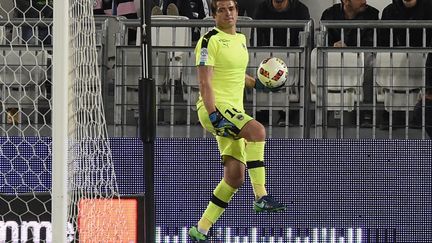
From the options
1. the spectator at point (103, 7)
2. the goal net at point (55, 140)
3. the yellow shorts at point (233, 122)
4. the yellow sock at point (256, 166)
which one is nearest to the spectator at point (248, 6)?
the spectator at point (103, 7)

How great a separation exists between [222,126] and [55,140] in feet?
8.15

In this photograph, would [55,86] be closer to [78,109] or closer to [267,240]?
[78,109]

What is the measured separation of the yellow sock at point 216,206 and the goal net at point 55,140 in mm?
763

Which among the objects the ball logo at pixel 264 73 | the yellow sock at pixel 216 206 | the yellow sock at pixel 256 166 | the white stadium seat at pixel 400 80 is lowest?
the yellow sock at pixel 216 206

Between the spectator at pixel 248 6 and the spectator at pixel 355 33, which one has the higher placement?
the spectator at pixel 248 6

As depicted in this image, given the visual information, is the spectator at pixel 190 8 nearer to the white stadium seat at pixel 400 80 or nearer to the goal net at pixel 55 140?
the goal net at pixel 55 140

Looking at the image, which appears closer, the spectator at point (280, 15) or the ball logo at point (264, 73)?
the ball logo at point (264, 73)

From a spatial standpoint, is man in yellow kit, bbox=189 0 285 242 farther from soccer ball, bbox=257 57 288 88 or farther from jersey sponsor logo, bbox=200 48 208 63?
soccer ball, bbox=257 57 288 88

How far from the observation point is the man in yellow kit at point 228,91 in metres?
7.67

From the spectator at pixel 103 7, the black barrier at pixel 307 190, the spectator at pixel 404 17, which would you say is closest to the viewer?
the black barrier at pixel 307 190

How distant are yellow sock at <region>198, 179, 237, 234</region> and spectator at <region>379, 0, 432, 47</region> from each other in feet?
7.04

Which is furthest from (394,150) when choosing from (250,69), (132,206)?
(132,206)

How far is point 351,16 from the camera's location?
31.8 ft

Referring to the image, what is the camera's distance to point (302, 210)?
8547mm
